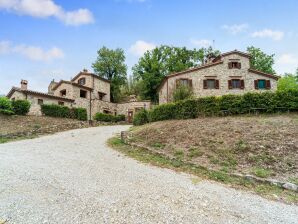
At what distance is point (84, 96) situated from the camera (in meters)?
35.5

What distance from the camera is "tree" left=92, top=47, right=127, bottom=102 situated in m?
44.5

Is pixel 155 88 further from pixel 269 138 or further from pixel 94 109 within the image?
pixel 269 138

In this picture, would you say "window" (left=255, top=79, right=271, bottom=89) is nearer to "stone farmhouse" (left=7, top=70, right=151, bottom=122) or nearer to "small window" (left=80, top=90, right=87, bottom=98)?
"stone farmhouse" (left=7, top=70, right=151, bottom=122)

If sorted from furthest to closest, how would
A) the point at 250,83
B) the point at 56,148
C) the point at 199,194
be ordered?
the point at 250,83
the point at 56,148
the point at 199,194

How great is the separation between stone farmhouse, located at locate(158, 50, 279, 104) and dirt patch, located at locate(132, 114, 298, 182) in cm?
1302

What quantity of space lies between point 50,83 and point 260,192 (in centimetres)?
4323

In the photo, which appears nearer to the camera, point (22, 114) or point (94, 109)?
point (22, 114)

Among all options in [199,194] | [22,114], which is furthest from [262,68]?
[199,194]

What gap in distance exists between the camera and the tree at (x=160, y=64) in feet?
132

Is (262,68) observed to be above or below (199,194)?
above

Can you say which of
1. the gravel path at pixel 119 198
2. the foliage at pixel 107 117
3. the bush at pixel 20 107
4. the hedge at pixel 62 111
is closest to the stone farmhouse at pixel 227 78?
the foliage at pixel 107 117

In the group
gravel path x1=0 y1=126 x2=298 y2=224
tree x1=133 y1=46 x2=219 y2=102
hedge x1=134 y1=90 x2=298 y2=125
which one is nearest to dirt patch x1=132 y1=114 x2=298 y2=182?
hedge x1=134 y1=90 x2=298 y2=125

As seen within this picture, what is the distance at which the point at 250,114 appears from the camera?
16.7 meters

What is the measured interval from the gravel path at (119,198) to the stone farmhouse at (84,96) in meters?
21.7
